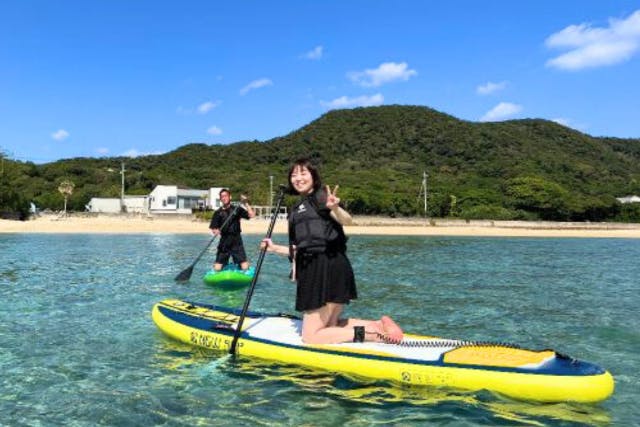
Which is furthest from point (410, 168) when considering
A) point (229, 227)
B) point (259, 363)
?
point (259, 363)

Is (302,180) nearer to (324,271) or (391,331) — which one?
(324,271)

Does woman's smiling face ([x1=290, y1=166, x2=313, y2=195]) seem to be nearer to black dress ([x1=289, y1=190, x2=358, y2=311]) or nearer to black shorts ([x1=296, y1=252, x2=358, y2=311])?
black dress ([x1=289, y1=190, x2=358, y2=311])

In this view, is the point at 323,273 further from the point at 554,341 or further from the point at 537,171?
the point at 537,171

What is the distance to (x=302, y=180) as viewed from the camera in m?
6.45

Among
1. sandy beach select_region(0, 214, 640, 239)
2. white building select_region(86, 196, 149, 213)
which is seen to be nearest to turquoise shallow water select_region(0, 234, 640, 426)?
sandy beach select_region(0, 214, 640, 239)

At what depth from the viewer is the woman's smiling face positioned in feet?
21.1

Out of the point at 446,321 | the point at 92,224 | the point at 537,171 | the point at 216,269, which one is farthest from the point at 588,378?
the point at 537,171

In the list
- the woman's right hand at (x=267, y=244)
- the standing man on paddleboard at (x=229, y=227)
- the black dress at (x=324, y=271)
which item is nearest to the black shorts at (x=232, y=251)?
the standing man on paddleboard at (x=229, y=227)

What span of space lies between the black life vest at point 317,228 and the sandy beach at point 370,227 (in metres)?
44.3

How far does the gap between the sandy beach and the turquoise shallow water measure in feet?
108

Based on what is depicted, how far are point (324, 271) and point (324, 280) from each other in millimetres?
104

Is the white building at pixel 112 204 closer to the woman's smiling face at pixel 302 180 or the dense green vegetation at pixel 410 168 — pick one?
the dense green vegetation at pixel 410 168

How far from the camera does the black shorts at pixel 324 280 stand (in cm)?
645

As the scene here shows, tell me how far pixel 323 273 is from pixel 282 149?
135m
